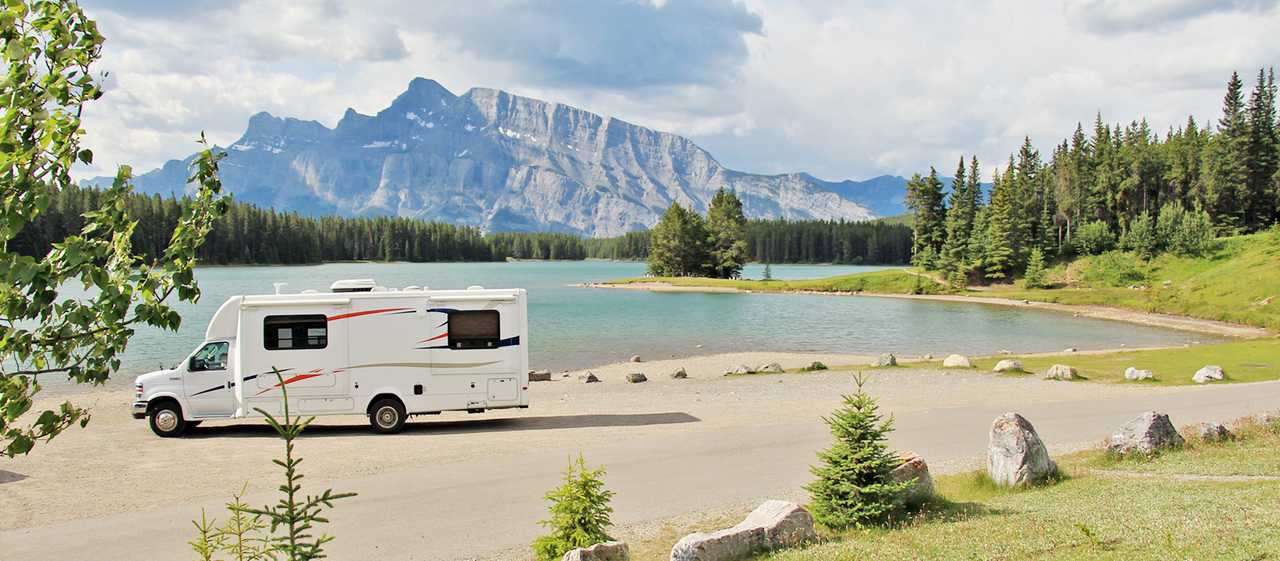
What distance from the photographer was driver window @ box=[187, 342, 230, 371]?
20.8 meters

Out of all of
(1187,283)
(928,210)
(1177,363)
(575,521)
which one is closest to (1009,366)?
(1177,363)

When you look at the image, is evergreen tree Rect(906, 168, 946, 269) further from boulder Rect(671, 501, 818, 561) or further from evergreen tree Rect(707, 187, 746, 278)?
boulder Rect(671, 501, 818, 561)

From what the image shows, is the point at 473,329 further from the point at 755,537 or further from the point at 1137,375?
the point at 1137,375

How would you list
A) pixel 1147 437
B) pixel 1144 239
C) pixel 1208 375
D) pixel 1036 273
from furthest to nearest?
pixel 1036 273, pixel 1144 239, pixel 1208 375, pixel 1147 437

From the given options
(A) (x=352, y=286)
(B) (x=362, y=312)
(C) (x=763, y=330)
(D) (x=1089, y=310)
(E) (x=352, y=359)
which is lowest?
(C) (x=763, y=330)

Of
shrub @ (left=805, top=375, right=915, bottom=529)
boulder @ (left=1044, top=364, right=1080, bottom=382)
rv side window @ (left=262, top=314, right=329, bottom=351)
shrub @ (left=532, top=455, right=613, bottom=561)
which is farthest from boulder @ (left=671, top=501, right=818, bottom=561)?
boulder @ (left=1044, top=364, right=1080, bottom=382)

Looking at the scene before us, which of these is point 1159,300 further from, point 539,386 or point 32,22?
point 32,22

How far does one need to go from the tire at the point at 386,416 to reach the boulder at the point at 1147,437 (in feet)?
54.8

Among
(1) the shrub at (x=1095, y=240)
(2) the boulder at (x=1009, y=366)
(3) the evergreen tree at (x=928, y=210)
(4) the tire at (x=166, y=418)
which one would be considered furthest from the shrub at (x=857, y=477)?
(3) the evergreen tree at (x=928, y=210)

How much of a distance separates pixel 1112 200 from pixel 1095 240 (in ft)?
50.0

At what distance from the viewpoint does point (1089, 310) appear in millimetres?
77188

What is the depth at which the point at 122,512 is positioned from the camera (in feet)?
44.9

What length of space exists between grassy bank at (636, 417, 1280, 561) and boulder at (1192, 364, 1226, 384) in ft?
53.9

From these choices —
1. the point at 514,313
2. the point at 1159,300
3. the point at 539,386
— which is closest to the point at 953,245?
the point at 1159,300
